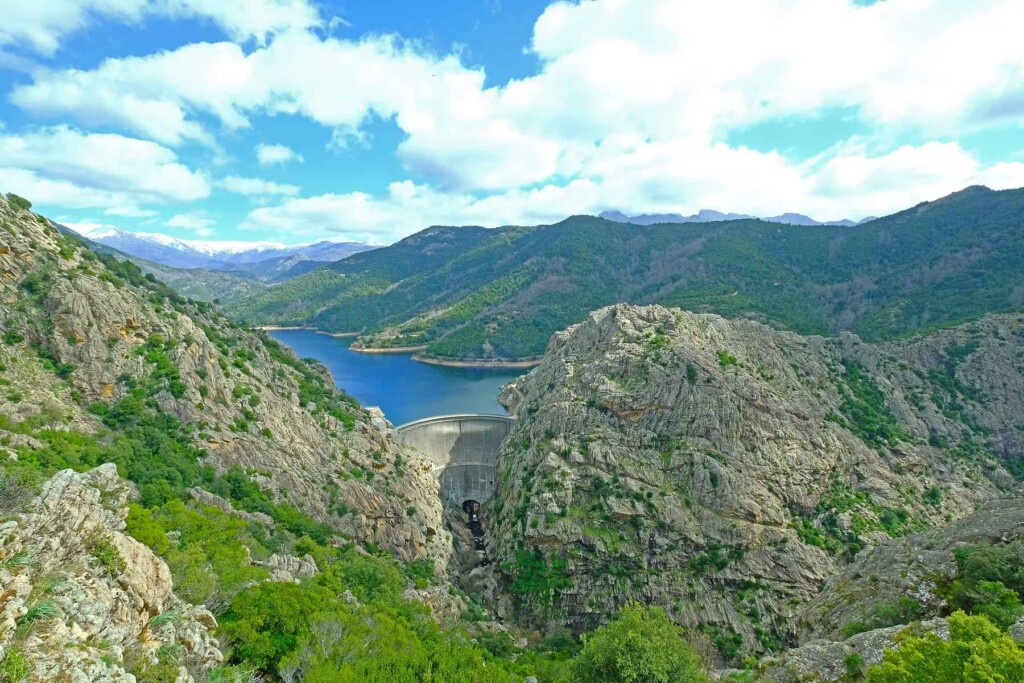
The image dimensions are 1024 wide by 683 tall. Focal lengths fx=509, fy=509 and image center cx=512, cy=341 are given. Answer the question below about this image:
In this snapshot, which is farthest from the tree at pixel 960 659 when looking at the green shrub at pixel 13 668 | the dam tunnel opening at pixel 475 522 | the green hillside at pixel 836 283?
the green hillside at pixel 836 283

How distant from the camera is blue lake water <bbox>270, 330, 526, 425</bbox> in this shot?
4321 inches

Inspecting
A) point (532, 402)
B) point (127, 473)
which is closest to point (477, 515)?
point (532, 402)

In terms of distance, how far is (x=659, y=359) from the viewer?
55.4m

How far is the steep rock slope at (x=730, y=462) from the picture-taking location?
4222 centimetres

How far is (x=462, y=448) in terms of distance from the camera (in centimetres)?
7244

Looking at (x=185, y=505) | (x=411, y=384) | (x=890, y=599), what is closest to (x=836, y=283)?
(x=411, y=384)

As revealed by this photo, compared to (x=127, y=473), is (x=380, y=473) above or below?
below

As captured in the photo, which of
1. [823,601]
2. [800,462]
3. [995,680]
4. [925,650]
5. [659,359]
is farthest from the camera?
[659,359]

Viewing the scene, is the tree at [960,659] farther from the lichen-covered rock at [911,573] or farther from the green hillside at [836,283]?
the green hillside at [836,283]

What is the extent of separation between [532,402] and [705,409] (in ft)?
69.6

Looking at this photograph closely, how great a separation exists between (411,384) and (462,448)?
63291 millimetres

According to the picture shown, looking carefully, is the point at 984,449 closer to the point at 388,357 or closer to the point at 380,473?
the point at 380,473

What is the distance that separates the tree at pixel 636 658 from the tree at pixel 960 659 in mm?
9273

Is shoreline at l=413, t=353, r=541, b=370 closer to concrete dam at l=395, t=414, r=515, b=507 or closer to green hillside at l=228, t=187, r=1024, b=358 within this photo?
green hillside at l=228, t=187, r=1024, b=358
